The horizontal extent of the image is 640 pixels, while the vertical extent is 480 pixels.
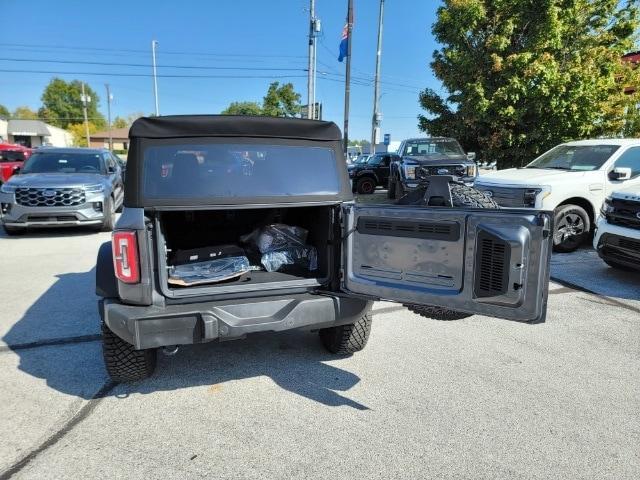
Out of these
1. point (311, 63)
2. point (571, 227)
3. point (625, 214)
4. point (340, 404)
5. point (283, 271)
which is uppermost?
point (311, 63)

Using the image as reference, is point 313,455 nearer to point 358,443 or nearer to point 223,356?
point 358,443

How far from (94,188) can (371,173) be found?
10.7 metres

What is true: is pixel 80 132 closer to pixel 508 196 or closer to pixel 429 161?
pixel 429 161

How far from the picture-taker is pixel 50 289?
17.7 ft

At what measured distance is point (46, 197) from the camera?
8.05 meters

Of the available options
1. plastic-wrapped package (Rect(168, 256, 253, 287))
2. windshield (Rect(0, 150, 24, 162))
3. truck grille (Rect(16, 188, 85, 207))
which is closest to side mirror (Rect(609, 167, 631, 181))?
plastic-wrapped package (Rect(168, 256, 253, 287))

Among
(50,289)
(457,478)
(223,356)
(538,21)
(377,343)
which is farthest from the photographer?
(538,21)

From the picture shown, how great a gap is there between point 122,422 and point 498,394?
7.95 ft

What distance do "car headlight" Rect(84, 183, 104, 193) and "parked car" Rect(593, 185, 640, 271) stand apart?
8.29 m

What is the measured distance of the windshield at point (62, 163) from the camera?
30.1 ft

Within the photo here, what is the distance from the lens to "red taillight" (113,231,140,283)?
8.64ft

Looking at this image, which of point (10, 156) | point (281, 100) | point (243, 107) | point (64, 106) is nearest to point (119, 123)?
point (64, 106)

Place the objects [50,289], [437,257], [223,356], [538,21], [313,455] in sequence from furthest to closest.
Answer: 1. [538,21]
2. [50,289]
3. [223,356]
4. [437,257]
5. [313,455]

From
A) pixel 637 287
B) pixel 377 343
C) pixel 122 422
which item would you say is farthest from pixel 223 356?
pixel 637 287
